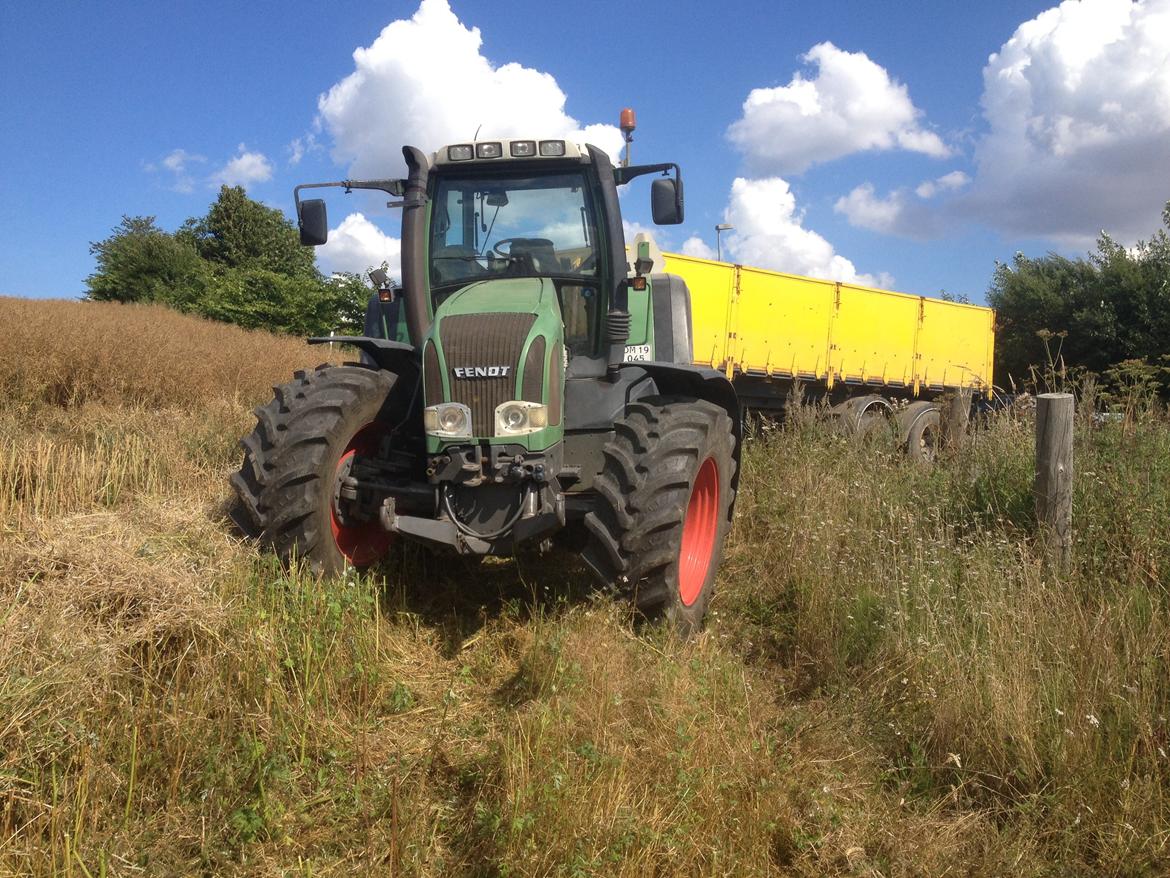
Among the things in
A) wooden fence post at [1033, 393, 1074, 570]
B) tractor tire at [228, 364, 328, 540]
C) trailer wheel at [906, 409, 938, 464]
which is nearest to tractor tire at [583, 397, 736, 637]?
tractor tire at [228, 364, 328, 540]

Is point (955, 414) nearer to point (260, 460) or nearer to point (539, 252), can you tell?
point (539, 252)

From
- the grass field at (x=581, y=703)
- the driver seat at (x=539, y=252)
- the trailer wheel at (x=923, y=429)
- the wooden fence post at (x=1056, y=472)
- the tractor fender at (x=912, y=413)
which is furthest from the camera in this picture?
the tractor fender at (x=912, y=413)

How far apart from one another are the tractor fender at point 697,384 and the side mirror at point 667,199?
0.89 metres

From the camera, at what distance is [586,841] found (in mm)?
2625

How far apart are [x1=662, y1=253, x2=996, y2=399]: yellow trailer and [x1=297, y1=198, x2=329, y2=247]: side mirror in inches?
174

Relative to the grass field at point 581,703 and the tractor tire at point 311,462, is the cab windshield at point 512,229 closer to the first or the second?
the tractor tire at point 311,462

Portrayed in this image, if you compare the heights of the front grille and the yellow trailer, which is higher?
the yellow trailer

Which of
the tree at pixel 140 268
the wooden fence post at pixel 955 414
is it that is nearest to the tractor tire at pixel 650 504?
the wooden fence post at pixel 955 414

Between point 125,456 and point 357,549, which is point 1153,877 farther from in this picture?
point 125,456

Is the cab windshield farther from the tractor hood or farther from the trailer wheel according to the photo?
the trailer wheel

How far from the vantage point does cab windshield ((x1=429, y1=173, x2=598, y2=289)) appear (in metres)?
5.06

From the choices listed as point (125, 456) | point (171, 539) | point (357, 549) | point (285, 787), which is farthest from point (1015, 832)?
point (125, 456)

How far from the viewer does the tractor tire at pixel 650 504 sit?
3.91 m

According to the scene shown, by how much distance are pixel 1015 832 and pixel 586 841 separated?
1454 millimetres
